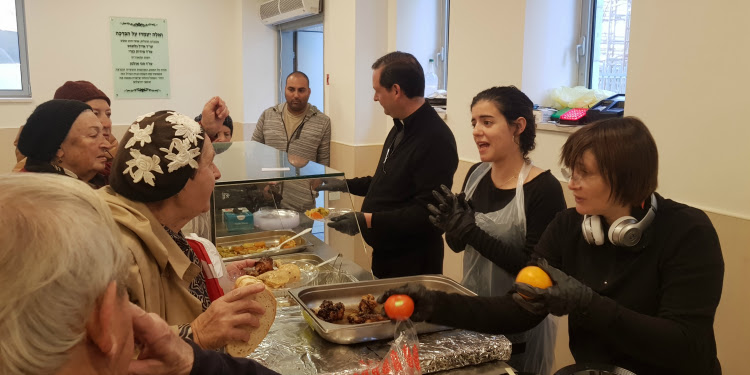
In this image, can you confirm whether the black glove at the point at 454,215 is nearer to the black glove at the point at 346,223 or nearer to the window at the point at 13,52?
the black glove at the point at 346,223

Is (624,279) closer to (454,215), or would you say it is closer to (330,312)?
(454,215)

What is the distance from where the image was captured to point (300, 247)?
2695mm

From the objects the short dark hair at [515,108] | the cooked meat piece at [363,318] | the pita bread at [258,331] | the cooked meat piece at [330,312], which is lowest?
the cooked meat piece at [363,318]

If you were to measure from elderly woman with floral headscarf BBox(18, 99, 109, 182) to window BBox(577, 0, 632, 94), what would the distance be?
9.46ft

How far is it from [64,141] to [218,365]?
5.75ft

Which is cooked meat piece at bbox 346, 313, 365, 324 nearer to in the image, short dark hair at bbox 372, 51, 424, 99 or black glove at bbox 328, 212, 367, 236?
black glove at bbox 328, 212, 367, 236

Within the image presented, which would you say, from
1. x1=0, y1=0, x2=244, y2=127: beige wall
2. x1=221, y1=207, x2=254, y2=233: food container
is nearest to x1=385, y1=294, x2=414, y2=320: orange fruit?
x1=221, y1=207, x2=254, y2=233: food container

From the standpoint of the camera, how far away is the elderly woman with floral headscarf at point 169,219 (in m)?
1.39

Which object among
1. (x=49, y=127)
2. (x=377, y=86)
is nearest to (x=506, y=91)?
(x=377, y=86)

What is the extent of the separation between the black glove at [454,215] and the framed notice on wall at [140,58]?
5319 mm

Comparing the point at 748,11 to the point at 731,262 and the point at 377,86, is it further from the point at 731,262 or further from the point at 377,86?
the point at 377,86

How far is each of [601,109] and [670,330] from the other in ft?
6.30

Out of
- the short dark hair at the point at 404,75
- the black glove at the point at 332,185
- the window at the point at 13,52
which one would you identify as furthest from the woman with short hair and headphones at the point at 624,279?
the window at the point at 13,52

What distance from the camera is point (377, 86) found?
2.98 m
